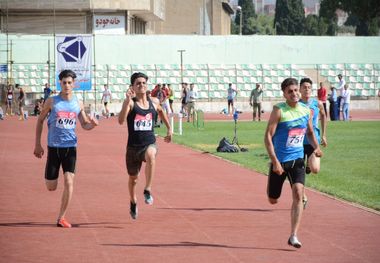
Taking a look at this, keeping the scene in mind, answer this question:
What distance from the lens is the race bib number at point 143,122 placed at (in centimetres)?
1290

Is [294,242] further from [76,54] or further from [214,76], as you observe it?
[214,76]

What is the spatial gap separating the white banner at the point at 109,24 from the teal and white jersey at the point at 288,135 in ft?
182

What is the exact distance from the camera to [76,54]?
159ft

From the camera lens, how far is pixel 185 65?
62.4 metres

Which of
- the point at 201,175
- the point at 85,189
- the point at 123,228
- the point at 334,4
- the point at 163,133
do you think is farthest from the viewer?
the point at 334,4

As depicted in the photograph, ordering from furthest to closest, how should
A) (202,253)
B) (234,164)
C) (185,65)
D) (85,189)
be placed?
(185,65) → (234,164) → (85,189) → (202,253)

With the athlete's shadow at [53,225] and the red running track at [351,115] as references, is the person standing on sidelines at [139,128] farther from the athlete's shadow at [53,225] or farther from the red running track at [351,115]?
the red running track at [351,115]

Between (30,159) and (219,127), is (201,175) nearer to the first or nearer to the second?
(30,159)

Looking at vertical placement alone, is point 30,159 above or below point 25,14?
below

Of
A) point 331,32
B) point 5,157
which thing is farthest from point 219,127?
point 331,32

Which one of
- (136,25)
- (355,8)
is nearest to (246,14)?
(355,8)

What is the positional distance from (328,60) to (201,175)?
4722 centimetres

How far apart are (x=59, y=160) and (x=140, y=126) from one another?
1201mm

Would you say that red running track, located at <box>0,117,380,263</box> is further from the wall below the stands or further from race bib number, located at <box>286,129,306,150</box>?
the wall below the stands
